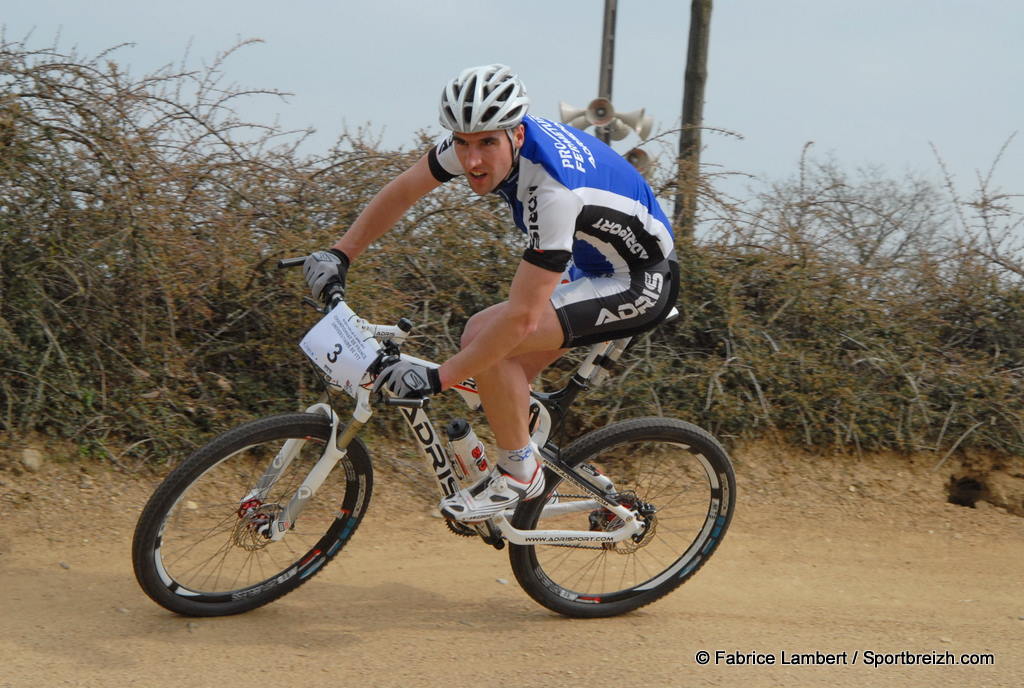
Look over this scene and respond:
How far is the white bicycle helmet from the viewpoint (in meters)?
3.39

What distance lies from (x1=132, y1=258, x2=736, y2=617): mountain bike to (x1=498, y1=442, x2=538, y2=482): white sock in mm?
133

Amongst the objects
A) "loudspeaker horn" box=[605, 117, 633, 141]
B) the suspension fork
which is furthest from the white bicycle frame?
"loudspeaker horn" box=[605, 117, 633, 141]

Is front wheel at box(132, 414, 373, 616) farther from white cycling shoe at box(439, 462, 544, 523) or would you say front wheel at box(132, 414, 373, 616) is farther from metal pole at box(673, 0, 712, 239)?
metal pole at box(673, 0, 712, 239)

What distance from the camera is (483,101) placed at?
11.1 ft

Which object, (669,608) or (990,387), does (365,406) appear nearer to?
(669,608)

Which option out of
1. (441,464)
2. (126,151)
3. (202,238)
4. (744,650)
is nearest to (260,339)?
(202,238)

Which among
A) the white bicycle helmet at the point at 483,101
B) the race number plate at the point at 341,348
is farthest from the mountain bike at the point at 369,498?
the white bicycle helmet at the point at 483,101

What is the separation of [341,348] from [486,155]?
0.92 m

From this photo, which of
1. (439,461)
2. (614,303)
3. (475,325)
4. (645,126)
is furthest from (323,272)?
(645,126)

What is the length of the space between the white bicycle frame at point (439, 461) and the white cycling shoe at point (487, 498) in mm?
103

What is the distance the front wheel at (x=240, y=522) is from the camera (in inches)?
145

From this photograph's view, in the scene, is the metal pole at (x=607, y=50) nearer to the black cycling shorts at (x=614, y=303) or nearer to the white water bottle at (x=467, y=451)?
the black cycling shorts at (x=614, y=303)

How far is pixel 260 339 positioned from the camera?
609 cm

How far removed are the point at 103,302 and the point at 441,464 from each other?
284cm
